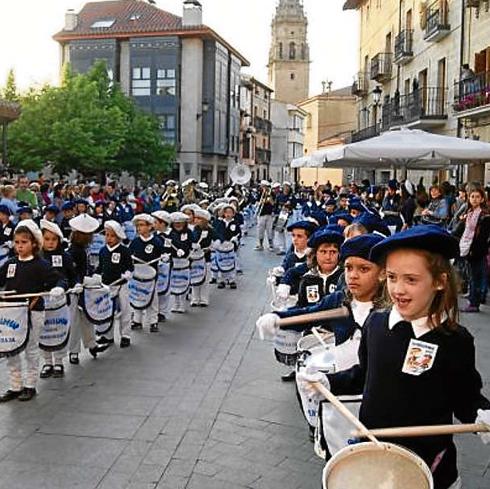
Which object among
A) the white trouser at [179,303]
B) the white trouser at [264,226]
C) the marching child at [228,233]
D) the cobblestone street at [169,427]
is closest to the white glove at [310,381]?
the cobblestone street at [169,427]

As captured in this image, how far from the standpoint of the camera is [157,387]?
7180mm

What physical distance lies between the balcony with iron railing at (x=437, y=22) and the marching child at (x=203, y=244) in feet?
54.0

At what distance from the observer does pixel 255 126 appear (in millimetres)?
81938

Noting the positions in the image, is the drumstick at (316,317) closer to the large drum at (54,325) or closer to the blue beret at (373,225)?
the blue beret at (373,225)

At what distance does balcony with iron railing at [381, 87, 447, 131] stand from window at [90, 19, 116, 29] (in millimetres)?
29822

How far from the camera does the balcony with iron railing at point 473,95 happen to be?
2134cm

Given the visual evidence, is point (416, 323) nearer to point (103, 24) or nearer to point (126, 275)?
point (126, 275)

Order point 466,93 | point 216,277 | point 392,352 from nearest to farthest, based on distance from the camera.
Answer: point 392,352, point 216,277, point 466,93

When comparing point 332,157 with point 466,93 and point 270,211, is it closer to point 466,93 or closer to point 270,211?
point 270,211

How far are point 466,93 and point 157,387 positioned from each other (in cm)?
1823

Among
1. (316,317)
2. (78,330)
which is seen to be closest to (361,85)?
(78,330)

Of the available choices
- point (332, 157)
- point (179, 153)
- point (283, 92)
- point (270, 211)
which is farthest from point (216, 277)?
point (283, 92)

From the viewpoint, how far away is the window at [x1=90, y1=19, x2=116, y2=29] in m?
56.3

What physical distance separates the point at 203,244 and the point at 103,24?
48.3 m
